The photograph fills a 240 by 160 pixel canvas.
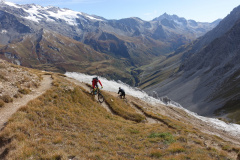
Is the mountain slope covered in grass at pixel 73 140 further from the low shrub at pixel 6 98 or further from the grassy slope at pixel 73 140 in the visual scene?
the low shrub at pixel 6 98

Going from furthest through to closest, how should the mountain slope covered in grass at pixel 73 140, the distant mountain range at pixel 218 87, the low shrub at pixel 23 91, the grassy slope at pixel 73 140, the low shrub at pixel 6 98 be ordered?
the distant mountain range at pixel 218 87 < the low shrub at pixel 23 91 < the low shrub at pixel 6 98 < the grassy slope at pixel 73 140 < the mountain slope covered in grass at pixel 73 140

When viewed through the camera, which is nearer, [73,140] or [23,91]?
[73,140]

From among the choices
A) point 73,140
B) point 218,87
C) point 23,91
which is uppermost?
point 218,87

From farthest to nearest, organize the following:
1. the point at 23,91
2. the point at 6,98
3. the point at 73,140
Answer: the point at 23,91 → the point at 6,98 → the point at 73,140

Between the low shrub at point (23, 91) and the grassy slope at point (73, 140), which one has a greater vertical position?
the low shrub at point (23, 91)

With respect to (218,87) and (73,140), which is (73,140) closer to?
(73,140)

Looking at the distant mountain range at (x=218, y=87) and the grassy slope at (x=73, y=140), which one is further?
the distant mountain range at (x=218, y=87)

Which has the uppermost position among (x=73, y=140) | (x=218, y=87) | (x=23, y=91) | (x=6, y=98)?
(x=218, y=87)

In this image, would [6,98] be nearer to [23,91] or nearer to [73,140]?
[23,91]

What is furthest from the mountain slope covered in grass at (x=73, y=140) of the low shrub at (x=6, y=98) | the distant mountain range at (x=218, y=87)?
the distant mountain range at (x=218, y=87)

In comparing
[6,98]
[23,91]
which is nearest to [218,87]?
[23,91]

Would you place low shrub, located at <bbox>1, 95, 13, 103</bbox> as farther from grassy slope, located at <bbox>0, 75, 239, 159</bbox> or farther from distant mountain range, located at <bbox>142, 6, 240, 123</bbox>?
distant mountain range, located at <bbox>142, 6, 240, 123</bbox>

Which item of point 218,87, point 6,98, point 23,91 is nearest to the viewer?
point 6,98

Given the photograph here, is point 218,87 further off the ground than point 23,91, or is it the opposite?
point 218,87
